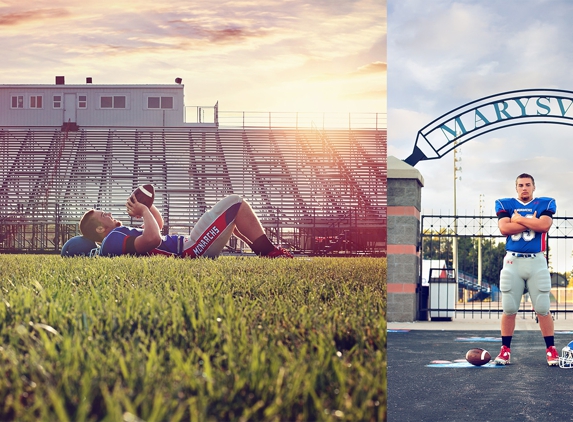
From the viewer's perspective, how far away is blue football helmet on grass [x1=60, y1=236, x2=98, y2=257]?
90.7 inches

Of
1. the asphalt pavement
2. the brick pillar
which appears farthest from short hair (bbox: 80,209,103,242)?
the brick pillar

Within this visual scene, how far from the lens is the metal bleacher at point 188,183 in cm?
231

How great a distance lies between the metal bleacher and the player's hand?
0.02 meters

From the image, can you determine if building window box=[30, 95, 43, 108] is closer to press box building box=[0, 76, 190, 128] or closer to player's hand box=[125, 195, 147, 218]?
press box building box=[0, 76, 190, 128]

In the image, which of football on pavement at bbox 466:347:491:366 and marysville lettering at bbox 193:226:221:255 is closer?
marysville lettering at bbox 193:226:221:255

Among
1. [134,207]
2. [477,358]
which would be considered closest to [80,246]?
[134,207]

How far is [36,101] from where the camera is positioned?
7.48 feet

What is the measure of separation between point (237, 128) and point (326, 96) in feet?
1.21

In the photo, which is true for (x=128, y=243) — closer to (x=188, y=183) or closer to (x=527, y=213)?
(x=188, y=183)

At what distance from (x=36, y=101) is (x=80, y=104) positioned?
0.15 metres

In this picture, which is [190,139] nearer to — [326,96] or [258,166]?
[258,166]

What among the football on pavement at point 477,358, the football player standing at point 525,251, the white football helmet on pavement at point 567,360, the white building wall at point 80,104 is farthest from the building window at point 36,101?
the white football helmet on pavement at point 567,360

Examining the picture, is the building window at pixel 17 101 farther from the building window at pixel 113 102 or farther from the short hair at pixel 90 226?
the short hair at pixel 90 226

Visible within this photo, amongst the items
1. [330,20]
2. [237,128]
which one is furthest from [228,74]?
[330,20]
